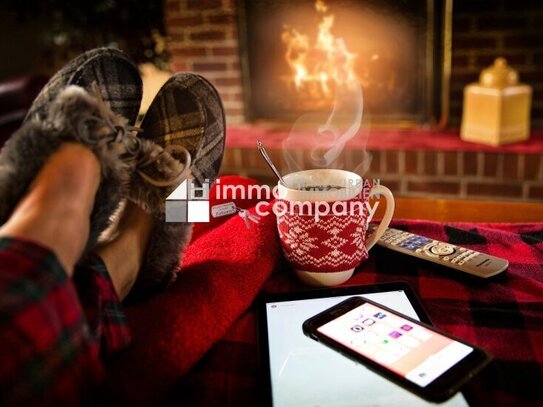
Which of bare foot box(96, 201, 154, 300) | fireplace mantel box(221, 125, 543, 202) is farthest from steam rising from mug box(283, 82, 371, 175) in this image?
bare foot box(96, 201, 154, 300)

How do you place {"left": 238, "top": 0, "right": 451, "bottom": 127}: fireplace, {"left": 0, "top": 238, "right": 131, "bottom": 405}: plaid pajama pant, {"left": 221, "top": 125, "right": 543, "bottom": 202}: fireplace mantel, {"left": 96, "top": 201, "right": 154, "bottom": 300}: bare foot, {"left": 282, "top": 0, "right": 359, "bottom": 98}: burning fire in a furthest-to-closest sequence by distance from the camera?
1. {"left": 282, "top": 0, "right": 359, "bottom": 98}: burning fire
2. {"left": 238, "top": 0, "right": 451, "bottom": 127}: fireplace
3. {"left": 221, "top": 125, "right": 543, "bottom": 202}: fireplace mantel
4. {"left": 96, "top": 201, "right": 154, "bottom": 300}: bare foot
5. {"left": 0, "top": 238, "right": 131, "bottom": 405}: plaid pajama pant

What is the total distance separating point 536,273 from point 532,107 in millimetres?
1213

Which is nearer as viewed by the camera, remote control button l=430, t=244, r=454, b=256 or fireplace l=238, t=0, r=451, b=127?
remote control button l=430, t=244, r=454, b=256

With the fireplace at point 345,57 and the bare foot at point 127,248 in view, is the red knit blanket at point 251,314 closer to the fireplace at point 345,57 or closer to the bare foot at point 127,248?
the bare foot at point 127,248

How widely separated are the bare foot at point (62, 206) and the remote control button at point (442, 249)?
368 mm

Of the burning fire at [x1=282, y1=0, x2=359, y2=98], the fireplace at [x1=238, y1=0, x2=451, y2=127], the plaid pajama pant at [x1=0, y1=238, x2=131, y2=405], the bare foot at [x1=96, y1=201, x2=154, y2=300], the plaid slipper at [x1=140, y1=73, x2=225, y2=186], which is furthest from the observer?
the burning fire at [x1=282, y1=0, x2=359, y2=98]

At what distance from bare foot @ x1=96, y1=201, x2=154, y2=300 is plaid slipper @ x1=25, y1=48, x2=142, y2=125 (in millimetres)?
133

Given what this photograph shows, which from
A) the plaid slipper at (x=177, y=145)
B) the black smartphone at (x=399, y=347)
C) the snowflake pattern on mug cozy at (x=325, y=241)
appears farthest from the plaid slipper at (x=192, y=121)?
the black smartphone at (x=399, y=347)

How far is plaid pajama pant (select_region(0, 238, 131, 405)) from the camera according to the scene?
Result: 1.11 feet

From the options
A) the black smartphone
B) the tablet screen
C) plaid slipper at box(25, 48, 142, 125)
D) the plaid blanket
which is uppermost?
plaid slipper at box(25, 48, 142, 125)

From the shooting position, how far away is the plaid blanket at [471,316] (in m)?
0.41

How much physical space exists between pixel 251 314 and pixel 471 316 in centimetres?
20

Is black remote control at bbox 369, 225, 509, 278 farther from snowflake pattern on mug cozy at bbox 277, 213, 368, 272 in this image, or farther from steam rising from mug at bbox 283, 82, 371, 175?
steam rising from mug at bbox 283, 82, 371, 175

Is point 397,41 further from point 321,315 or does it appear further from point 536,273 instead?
point 321,315
